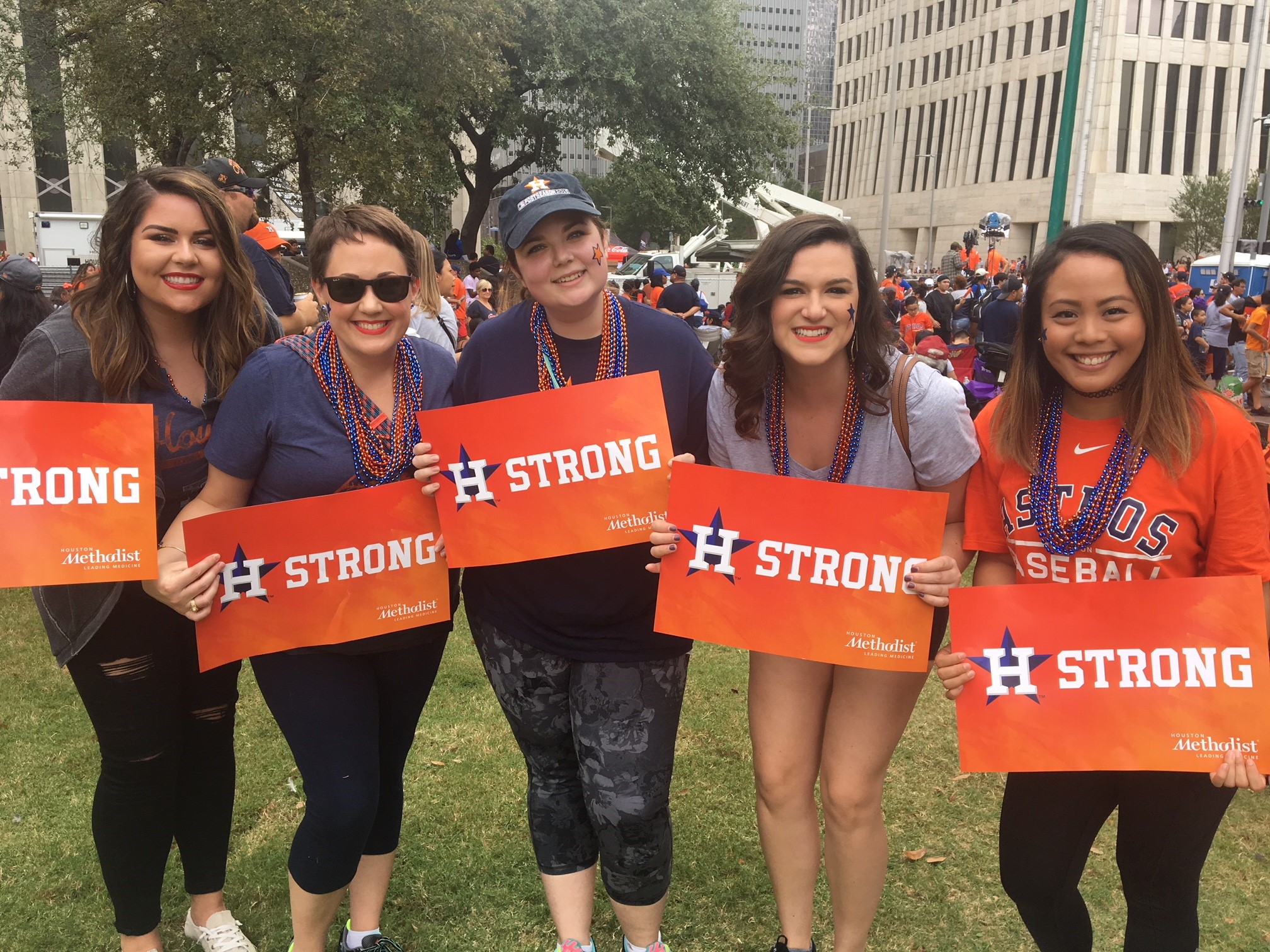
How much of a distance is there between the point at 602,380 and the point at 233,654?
4.06 feet

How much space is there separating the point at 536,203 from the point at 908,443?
3.81 feet

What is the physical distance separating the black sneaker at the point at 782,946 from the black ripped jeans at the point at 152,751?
175 cm

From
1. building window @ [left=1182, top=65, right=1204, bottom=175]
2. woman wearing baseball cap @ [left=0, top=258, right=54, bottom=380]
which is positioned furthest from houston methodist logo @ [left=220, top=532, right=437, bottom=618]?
building window @ [left=1182, top=65, right=1204, bottom=175]

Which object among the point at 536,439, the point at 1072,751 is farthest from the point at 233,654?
the point at 1072,751

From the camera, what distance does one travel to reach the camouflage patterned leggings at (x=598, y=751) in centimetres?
264

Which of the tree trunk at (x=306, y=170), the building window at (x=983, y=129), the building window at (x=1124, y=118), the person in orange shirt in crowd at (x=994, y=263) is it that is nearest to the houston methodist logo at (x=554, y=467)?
the tree trunk at (x=306, y=170)

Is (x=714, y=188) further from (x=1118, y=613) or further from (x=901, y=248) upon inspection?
(x=901, y=248)

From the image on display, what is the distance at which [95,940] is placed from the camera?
10.3 feet

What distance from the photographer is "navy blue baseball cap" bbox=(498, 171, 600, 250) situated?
Answer: 2508mm

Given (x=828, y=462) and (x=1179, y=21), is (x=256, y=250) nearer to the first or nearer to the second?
(x=828, y=462)

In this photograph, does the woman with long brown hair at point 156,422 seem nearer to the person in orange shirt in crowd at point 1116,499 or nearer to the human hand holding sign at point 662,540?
the human hand holding sign at point 662,540

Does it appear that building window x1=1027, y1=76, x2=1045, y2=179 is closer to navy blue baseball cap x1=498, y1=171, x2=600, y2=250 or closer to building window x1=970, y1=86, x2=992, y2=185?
building window x1=970, y1=86, x2=992, y2=185

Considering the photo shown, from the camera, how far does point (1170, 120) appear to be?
58.1 meters

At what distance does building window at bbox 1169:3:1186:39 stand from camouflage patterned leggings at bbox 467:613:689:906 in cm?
6815
